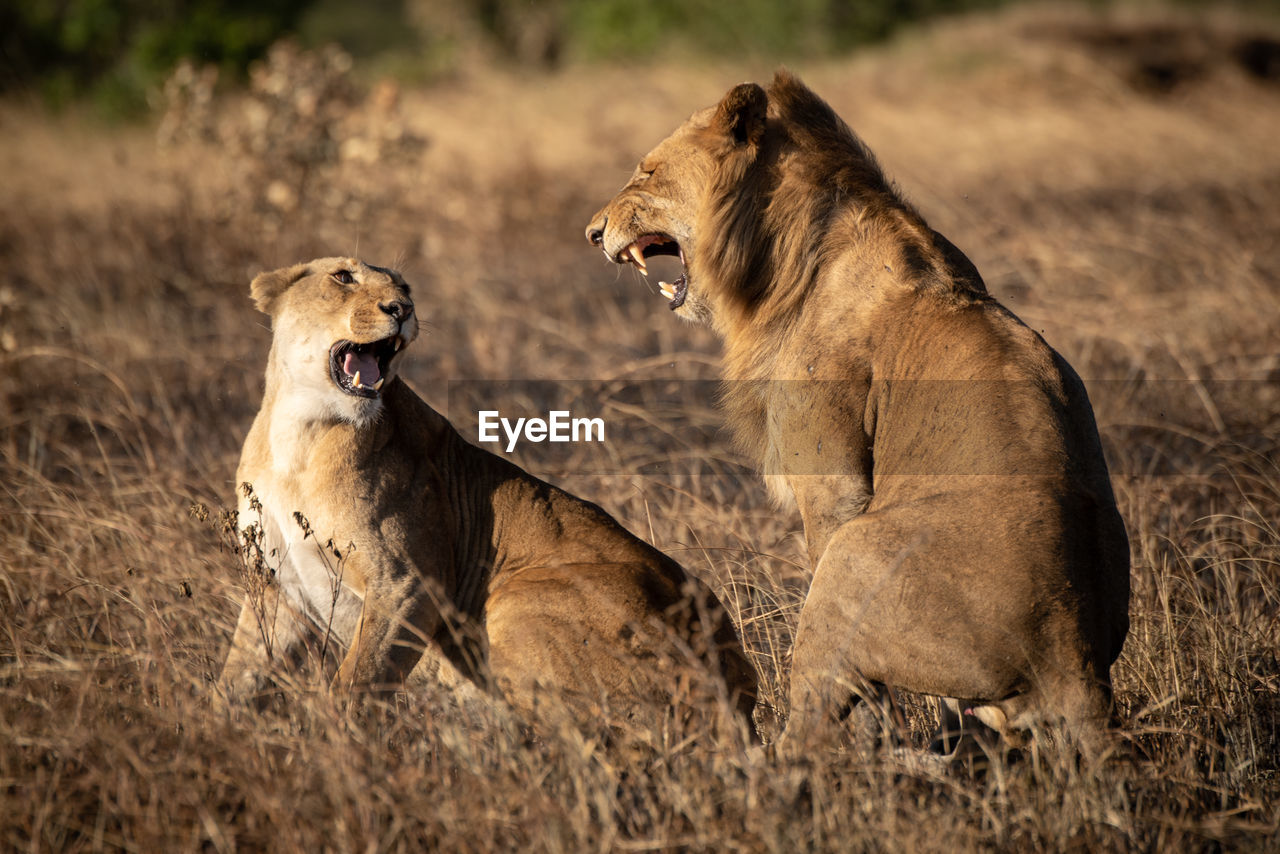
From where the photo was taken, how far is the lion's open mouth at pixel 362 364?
3881 millimetres

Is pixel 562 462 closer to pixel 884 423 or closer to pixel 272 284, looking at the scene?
pixel 272 284

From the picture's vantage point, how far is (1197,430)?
6.62 metres

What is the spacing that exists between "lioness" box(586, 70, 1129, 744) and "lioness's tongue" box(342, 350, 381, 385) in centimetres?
94

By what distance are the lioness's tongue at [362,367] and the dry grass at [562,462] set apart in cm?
90

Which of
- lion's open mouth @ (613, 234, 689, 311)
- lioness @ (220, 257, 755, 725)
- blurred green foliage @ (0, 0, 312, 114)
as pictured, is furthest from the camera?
blurred green foliage @ (0, 0, 312, 114)

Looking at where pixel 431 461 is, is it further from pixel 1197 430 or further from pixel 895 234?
pixel 1197 430

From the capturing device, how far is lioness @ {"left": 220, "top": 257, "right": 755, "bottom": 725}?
359cm

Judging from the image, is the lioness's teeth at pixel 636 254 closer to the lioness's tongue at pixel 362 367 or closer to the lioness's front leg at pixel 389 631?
the lioness's tongue at pixel 362 367

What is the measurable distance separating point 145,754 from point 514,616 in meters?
1.08

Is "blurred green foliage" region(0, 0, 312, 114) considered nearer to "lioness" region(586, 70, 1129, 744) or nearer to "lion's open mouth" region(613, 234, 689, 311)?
"lion's open mouth" region(613, 234, 689, 311)

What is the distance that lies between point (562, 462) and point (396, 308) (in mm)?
2752

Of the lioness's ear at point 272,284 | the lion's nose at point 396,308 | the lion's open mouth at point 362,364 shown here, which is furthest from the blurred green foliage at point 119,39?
the lion's nose at point 396,308

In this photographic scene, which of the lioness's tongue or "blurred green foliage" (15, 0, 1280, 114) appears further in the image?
"blurred green foliage" (15, 0, 1280, 114)

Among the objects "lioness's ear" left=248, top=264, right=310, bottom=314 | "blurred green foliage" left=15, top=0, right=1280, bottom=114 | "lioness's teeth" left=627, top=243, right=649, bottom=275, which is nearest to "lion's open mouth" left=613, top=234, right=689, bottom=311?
"lioness's teeth" left=627, top=243, right=649, bottom=275
